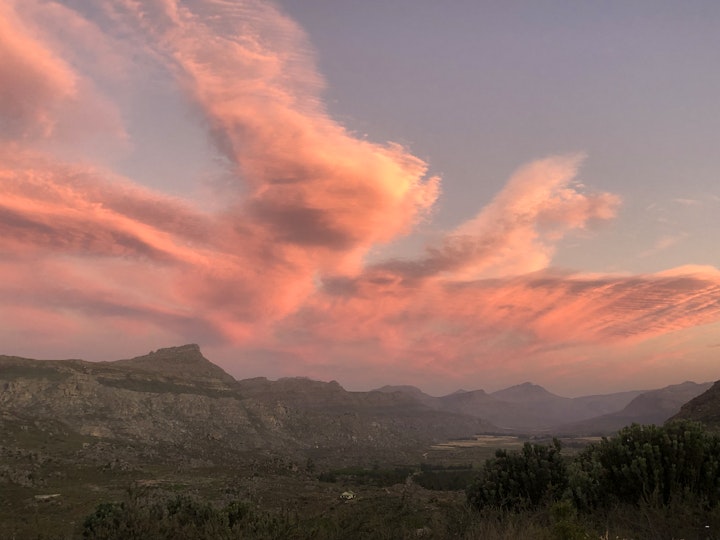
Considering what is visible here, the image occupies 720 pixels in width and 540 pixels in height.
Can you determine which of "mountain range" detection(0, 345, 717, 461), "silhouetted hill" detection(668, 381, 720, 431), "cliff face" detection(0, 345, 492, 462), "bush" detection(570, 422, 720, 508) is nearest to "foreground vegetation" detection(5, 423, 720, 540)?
"bush" detection(570, 422, 720, 508)

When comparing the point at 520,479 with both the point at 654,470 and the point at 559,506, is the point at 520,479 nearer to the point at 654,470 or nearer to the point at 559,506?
the point at 654,470

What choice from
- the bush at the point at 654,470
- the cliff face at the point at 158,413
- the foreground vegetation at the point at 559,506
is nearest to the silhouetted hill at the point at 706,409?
the foreground vegetation at the point at 559,506

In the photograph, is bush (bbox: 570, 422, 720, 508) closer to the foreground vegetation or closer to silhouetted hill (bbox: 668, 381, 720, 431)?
the foreground vegetation

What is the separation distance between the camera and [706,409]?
55.2 m

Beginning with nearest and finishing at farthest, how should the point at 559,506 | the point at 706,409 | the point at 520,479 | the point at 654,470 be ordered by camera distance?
the point at 559,506 → the point at 654,470 → the point at 520,479 → the point at 706,409

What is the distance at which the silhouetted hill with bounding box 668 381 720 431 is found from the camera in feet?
165

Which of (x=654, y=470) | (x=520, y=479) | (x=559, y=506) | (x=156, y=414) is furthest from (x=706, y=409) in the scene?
(x=156, y=414)

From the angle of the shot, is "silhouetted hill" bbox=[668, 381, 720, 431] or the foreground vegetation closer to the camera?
the foreground vegetation

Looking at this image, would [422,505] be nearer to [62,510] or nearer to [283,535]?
[283,535]

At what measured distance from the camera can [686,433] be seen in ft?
53.3

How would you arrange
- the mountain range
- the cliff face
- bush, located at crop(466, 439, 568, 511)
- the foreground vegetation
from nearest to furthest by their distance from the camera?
the foreground vegetation, bush, located at crop(466, 439, 568, 511), the mountain range, the cliff face

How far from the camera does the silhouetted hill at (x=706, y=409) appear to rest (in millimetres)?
50228

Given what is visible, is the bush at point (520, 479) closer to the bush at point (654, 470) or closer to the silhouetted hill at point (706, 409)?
the bush at point (654, 470)

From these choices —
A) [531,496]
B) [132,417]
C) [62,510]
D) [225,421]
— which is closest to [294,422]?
[225,421]
